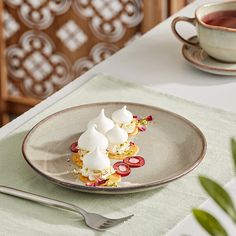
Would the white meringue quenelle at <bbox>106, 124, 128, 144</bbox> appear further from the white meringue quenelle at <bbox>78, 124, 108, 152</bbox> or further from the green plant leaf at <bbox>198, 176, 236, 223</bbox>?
the green plant leaf at <bbox>198, 176, 236, 223</bbox>

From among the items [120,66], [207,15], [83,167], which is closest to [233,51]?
[207,15]

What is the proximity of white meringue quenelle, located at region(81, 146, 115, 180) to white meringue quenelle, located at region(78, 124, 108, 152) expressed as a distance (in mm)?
19

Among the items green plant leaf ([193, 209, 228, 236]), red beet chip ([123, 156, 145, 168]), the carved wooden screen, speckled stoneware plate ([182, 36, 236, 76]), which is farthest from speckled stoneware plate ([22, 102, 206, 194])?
the carved wooden screen

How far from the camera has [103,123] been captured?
1.23m

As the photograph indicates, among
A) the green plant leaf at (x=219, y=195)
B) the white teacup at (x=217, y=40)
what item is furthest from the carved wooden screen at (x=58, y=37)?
the green plant leaf at (x=219, y=195)

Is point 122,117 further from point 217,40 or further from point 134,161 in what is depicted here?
point 217,40

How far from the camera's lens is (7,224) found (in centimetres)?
109

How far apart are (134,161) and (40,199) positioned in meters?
0.17

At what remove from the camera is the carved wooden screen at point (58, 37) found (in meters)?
3.01

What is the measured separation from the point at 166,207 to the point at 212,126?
0.88ft

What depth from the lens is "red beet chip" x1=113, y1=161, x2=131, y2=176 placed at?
117cm

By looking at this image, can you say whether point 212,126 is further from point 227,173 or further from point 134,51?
point 134,51

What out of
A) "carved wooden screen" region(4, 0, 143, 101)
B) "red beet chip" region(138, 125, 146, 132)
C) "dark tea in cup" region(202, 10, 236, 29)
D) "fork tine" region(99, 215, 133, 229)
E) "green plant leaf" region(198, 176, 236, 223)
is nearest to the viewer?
"green plant leaf" region(198, 176, 236, 223)

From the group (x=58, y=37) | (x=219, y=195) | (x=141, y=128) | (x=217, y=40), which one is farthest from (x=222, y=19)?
(x=58, y=37)
